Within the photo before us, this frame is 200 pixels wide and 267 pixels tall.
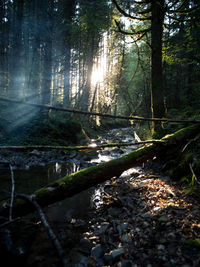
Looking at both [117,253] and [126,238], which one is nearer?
[117,253]

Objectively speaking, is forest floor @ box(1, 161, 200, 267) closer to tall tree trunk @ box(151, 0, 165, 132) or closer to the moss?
the moss

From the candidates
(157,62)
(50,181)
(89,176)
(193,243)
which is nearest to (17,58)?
(157,62)

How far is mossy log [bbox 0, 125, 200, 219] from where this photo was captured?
2266 mm

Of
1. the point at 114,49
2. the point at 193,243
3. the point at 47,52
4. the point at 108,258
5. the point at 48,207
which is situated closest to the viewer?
the point at 193,243

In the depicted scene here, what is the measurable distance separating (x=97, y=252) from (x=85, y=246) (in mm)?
237

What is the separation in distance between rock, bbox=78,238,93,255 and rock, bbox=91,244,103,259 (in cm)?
8

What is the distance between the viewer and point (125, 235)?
2.55m

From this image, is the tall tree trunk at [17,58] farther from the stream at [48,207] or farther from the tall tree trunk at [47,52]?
the stream at [48,207]

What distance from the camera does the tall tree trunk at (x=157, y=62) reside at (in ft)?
19.6

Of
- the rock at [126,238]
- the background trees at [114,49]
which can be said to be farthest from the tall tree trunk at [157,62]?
the rock at [126,238]

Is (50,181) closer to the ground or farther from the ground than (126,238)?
closer to the ground

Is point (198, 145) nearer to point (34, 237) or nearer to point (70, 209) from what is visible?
point (70, 209)

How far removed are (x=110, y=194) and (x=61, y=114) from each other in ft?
38.6

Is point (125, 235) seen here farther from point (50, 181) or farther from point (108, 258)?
point (50, 181)
